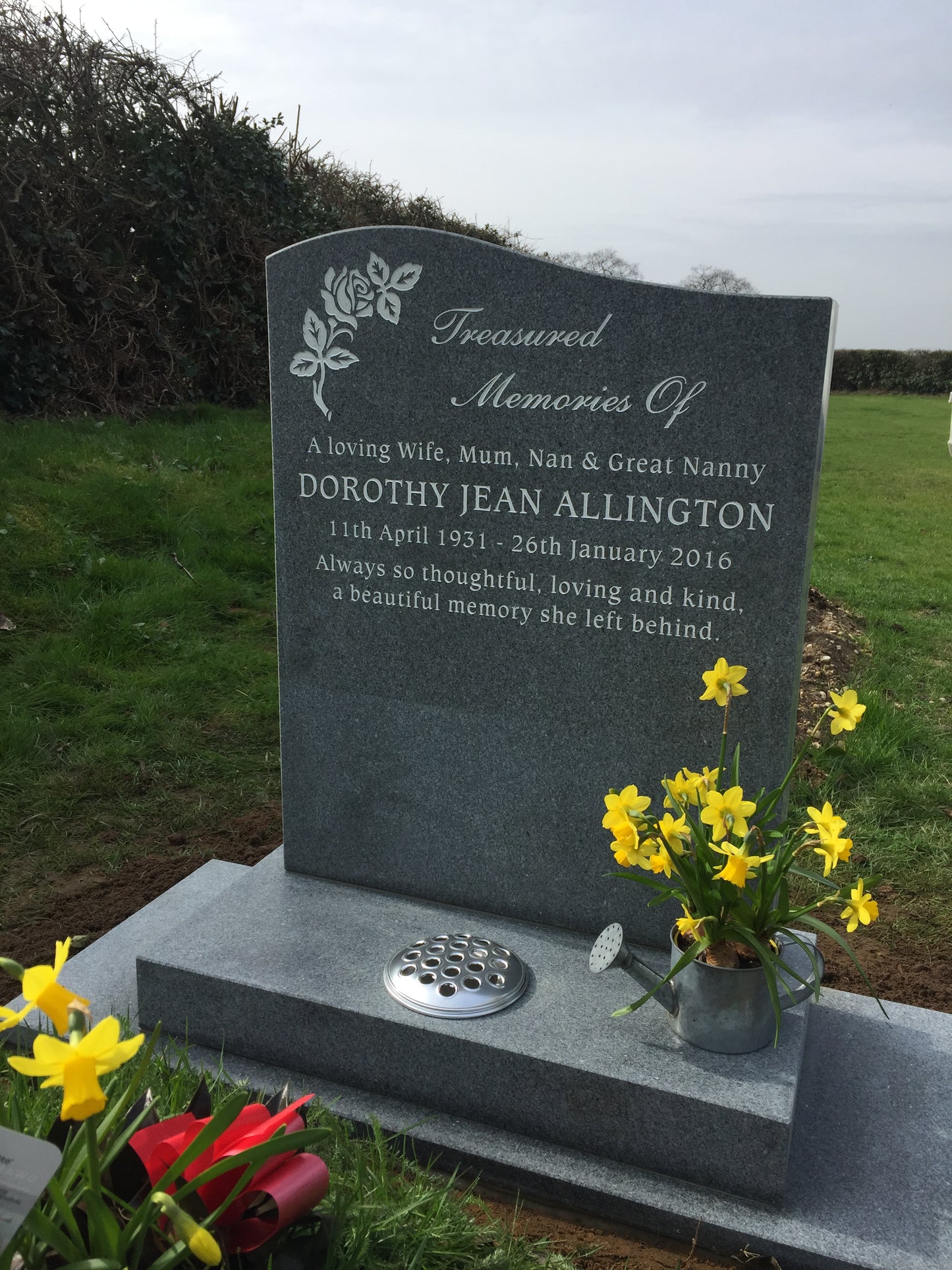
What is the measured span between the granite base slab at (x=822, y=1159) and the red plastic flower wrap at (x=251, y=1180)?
72cm

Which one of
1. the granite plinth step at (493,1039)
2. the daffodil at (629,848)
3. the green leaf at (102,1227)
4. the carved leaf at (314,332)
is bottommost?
the granite plinth step at (493,1039)

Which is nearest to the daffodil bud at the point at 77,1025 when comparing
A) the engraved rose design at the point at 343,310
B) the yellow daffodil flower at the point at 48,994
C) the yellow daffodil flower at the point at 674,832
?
the yellow daffodil flower at the point at 48,994

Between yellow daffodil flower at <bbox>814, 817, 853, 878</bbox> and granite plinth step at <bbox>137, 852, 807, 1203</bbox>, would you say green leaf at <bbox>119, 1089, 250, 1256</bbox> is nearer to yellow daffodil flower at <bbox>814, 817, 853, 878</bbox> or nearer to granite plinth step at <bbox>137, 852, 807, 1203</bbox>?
granite plinth step at <bbox>137, 852, 807, 1203</bbox>

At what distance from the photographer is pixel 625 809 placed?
2.21 metres

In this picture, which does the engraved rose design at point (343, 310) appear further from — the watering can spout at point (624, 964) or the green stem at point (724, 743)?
the watering can spout at point (624, 964)

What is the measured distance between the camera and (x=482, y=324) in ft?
8.50

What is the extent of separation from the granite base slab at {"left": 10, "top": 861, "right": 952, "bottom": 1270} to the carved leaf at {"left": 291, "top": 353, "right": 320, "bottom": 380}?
177cm

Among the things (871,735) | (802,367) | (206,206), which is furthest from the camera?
(206,206)

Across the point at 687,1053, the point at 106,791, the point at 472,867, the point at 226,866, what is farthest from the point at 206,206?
the point at 687,1053

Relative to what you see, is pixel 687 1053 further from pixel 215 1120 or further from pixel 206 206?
pixel 206 206

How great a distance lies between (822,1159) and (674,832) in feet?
2.53

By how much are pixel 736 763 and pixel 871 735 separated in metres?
2.24

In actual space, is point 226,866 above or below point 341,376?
below

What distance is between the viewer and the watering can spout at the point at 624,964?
2.31 m
